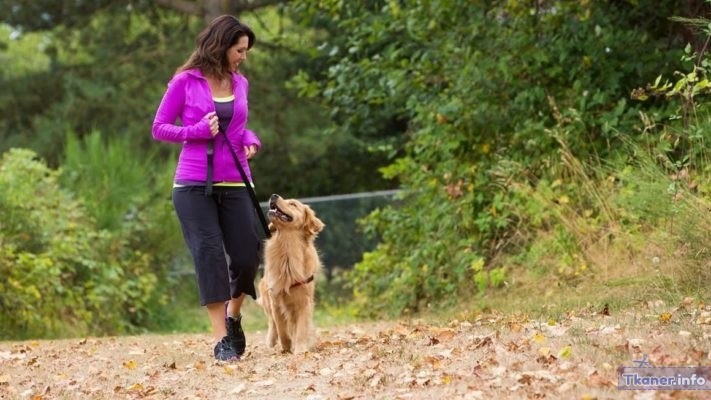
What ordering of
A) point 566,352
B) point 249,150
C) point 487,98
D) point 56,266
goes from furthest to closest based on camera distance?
point 56,266
point 487,98
point 249,150
point 566,352

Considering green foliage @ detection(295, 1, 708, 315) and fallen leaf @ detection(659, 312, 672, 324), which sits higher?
green foliage @ detection(295, 1, 708, 315)

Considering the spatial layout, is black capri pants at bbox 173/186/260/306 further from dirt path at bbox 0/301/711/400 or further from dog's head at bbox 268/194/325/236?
dirt path at bbox 0/301/711/400

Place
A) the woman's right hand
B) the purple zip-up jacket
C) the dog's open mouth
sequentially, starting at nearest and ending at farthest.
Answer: the woman's right hand → the purple zip-up jacket → the dog's open mouth

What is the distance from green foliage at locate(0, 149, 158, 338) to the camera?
40.5ft

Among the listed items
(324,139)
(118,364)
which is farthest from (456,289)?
(324,139)

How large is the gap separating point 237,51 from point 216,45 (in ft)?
0.51

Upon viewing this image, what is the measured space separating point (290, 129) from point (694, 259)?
1607 cm

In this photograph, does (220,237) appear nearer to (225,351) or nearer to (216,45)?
(225,351)

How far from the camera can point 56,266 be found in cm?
1291

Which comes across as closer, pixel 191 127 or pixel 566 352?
pixel 566 352

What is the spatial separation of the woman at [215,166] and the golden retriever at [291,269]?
164mm

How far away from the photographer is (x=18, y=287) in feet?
39.9

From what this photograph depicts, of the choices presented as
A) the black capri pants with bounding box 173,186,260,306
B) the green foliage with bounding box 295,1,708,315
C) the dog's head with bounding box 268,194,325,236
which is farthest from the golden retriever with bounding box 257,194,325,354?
the green foliage with bounding box 295,1,708,315

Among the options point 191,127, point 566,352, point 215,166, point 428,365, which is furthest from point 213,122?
point 566,352
